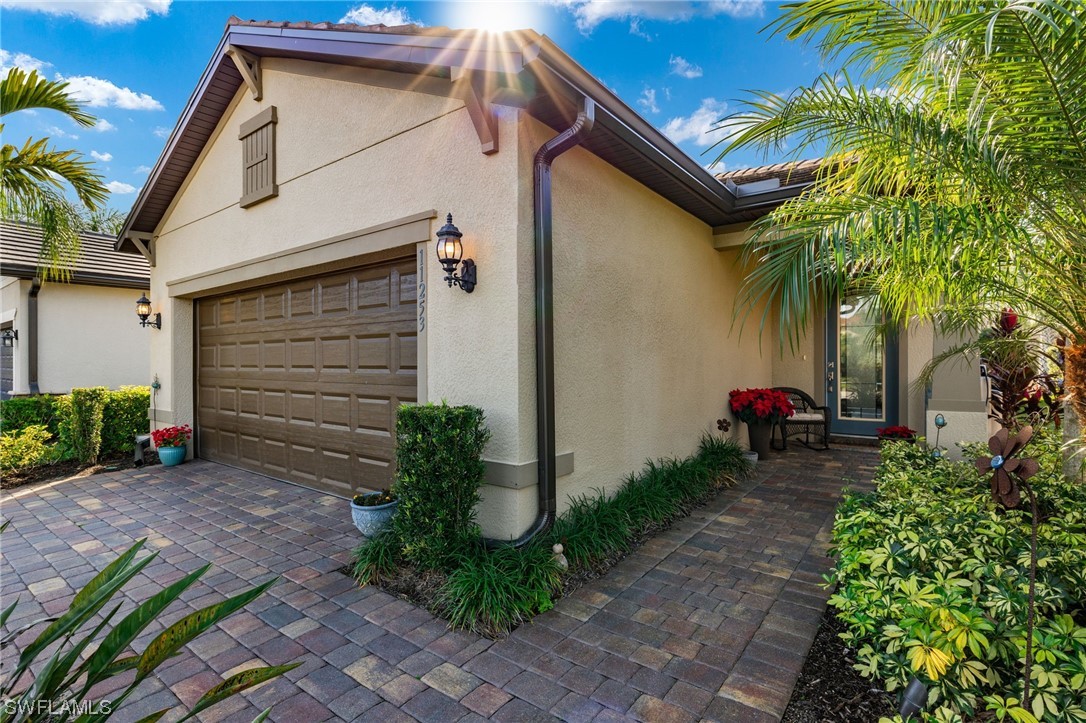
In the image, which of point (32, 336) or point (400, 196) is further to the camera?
point (32, 336)

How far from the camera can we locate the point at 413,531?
360 cm

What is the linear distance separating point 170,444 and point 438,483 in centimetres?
593

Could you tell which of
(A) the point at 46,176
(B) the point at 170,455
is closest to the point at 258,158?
(A) the point at 46,176

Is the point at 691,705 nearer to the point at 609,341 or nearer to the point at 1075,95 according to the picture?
the point at 609,341

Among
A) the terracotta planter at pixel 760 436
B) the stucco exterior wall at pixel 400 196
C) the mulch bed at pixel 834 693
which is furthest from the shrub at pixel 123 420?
the mulch bed at pixel 834 693

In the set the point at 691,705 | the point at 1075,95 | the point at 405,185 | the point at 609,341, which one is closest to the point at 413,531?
the point at 691,705

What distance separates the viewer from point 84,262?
9.83 meters

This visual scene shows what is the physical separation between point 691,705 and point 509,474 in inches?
73.7

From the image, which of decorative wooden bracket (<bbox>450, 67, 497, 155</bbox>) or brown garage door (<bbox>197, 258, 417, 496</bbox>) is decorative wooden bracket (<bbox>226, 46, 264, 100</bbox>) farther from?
decorative wooden bracket (<bbox>450, 67, 497, 155</bbox>)

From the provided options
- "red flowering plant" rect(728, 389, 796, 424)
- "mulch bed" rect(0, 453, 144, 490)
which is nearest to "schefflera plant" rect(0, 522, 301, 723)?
"red flowering plant" rect(728, 389, 796, 424)

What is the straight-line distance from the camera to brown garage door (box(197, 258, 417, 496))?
4.96 meters

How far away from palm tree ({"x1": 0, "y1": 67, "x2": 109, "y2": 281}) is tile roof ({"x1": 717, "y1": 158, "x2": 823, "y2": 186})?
7708 millimetres

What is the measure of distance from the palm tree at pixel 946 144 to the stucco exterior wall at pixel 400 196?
1.81 meters

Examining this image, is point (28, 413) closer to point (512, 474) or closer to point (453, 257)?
point (453, 257)
